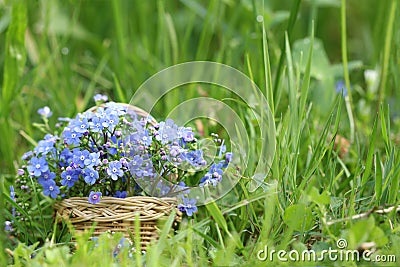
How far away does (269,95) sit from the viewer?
5.10 feet

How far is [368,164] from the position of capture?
4.81 feet

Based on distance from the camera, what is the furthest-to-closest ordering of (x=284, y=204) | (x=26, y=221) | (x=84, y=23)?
1. (x=84, y=23)
2. (x=26, y=221)
3. (x=284, y=204)

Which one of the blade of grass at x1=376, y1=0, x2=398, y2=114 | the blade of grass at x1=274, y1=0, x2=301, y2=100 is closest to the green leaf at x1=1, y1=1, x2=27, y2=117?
the blade of grass at x1=274, y1=0, x2=301, y2=100

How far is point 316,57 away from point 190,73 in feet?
1.61

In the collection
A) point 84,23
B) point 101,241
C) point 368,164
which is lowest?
point 101,241

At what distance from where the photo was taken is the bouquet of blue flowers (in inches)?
58.7

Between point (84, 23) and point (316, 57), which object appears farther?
point (84, 23)

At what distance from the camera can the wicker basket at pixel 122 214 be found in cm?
146

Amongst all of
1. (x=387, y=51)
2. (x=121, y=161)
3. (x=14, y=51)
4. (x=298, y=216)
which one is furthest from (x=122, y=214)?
(x=387, y=51)

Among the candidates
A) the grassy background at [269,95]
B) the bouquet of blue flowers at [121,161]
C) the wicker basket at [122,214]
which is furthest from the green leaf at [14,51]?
the wicker basket at [122,214]

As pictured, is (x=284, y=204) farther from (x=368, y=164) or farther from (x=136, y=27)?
(x=136, y=27)

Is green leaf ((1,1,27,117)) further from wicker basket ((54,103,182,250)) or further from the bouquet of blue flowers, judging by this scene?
wicker basket ((54,103,182,250))

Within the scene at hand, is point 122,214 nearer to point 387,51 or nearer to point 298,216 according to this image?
point 298,216

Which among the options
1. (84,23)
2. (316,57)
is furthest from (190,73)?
(84,23)
